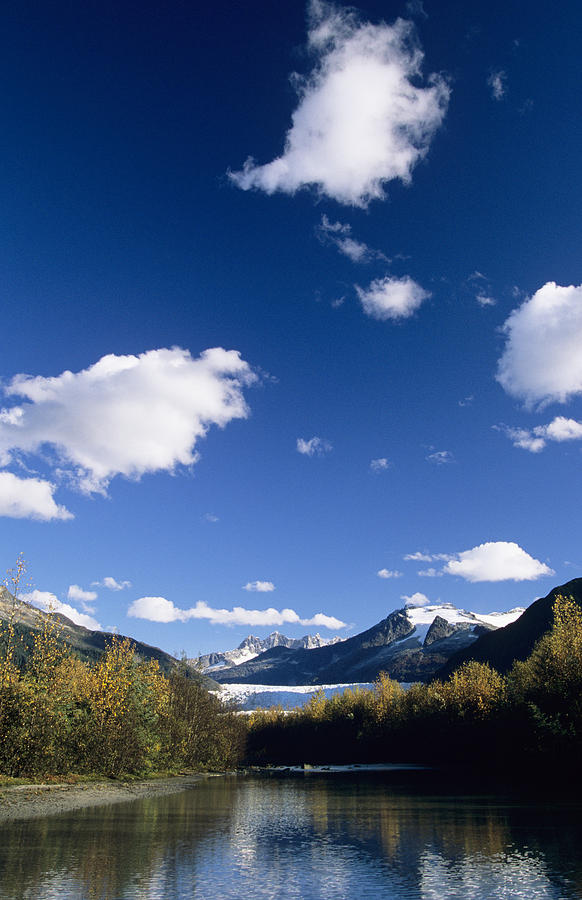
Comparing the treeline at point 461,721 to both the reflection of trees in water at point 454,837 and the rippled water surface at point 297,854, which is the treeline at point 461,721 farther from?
the rippled water surface at point 297,854

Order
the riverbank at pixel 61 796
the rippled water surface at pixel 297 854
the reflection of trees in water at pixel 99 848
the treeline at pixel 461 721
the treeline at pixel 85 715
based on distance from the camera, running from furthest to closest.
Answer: the treeline at pixel 461 721, the treeline at pixel 85 715, the riverbank at pixel 61 796, the reflection of trees in water at pixel 99 848, the rippled water surface at pixel 297 854

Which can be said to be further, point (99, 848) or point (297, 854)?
point (297, 854)

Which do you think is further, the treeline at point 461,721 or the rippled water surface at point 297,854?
the treeline at point 461,721

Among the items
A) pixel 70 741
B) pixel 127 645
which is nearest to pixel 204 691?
pixel 127 645

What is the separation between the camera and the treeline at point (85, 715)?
179ft

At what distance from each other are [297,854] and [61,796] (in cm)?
3015

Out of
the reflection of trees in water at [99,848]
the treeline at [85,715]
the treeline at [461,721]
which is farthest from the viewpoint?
the treeline at [461,721]

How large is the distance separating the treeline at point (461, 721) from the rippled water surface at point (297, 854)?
1314 inches

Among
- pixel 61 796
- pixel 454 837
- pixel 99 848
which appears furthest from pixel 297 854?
pixel 61 796

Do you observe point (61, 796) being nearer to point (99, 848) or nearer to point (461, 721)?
point (99, 848)

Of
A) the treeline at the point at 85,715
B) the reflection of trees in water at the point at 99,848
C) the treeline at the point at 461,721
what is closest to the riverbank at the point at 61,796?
the reflection of trees in water at the point at 99,848

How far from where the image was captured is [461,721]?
11150cm

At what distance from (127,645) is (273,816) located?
5018cm

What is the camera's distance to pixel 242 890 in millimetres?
18844
